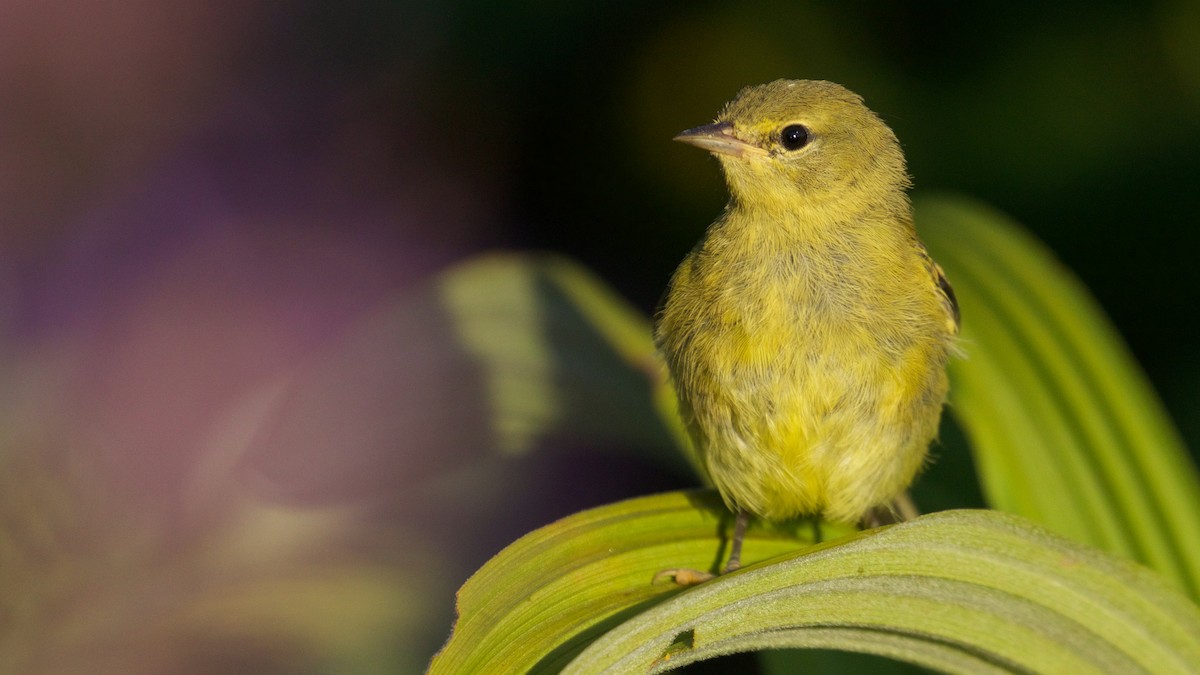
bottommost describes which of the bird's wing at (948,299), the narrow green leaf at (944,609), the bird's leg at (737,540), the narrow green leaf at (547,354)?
the narrow green leaf at (944,609)

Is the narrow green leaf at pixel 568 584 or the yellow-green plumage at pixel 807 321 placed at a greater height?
the yellow-green plumage at pixel 807 321

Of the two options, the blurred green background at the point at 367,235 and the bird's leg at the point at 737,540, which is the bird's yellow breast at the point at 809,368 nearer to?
the bird's leg at the point at 737,540

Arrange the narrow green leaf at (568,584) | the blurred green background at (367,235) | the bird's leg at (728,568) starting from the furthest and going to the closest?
1. the blurred green background at (367,235)
2. the bird's leg at (728,568)
3. the narrow green leaf at (568,584)

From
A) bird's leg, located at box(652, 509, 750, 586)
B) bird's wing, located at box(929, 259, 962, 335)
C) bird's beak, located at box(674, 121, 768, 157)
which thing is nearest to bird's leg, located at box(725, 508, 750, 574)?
bird's leg, located at box(652, 509, 750, 586)

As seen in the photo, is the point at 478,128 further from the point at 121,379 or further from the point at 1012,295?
the point at 1012,295

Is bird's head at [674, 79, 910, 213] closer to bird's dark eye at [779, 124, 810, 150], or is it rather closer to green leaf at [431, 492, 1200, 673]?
bird's dark eye at [779, 124, 810, 150]

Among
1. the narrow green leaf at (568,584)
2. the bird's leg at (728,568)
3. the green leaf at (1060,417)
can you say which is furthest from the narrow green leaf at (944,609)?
the green leaf at (1060,417)

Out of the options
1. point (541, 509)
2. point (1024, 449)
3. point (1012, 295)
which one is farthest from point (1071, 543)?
point (541, 509)

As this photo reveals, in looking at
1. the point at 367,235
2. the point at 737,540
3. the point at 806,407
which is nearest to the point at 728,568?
the point at 737,540
